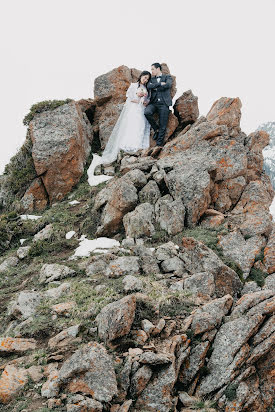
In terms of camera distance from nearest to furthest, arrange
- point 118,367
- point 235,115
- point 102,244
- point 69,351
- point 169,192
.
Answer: point 118,367
point 69,351
point 102,244
point 169,192
point 235,115

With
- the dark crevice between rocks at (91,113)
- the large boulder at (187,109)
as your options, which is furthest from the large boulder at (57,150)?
the large boulder at (187,109)

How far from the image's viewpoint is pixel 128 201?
15969mm

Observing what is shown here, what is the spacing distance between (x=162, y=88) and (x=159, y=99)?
0.71m

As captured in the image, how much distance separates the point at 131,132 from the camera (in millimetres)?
22469

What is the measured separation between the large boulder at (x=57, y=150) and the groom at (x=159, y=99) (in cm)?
491

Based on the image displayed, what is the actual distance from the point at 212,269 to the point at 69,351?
19.0 ft

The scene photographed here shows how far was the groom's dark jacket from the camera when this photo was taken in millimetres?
21656

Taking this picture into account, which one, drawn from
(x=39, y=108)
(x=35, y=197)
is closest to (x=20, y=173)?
(x=35, y=197)

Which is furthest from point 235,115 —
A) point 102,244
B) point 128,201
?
point 102,244

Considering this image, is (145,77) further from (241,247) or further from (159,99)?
(241,247)

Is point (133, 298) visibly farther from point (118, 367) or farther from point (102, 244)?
point (102, 244)

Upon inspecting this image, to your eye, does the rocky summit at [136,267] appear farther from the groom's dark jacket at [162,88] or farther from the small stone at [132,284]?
the groom's dark jacket at [162,88]

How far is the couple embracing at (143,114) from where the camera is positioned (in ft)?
72.0

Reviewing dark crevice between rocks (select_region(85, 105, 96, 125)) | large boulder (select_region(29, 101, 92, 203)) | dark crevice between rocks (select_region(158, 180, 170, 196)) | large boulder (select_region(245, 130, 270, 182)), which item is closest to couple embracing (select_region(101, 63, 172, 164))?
large boulder (select_region(29, 101, 92, 203))
